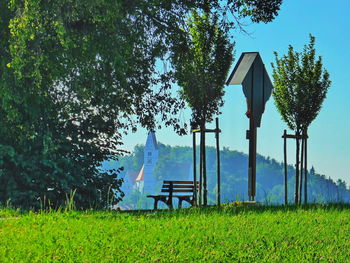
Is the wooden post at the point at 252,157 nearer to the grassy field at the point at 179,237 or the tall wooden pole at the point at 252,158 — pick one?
the tall wooden pole at the point at 252,158

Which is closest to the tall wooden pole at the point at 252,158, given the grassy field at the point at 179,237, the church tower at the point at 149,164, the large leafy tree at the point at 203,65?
the large leafy tree at the point at 203,65

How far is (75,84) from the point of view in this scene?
1705 centimetres

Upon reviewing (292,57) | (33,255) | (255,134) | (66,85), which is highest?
(292,57)

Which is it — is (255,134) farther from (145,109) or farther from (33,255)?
(33,255)

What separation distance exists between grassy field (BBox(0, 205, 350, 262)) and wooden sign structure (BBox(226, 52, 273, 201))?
3789mm

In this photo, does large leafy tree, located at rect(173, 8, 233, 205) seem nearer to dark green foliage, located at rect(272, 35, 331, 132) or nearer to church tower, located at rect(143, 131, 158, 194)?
dark green foliage, located at rect(272, 35, 331, 132)

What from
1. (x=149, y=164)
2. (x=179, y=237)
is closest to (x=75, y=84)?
(x=179, y=237)

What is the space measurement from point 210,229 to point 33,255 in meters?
2.88

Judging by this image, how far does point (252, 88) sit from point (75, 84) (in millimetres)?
4853

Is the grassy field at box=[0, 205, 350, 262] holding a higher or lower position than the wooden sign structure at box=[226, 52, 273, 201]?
lower

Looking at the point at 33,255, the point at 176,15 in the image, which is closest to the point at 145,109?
the point at 176,15

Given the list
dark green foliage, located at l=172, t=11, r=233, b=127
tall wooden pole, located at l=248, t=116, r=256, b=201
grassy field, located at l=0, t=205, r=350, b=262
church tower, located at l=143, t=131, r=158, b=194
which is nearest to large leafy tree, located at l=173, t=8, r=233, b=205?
dark green foliage, located at l=172, t=11, r=233, b=127

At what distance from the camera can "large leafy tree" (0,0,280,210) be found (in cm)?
1562

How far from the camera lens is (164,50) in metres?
18.4
